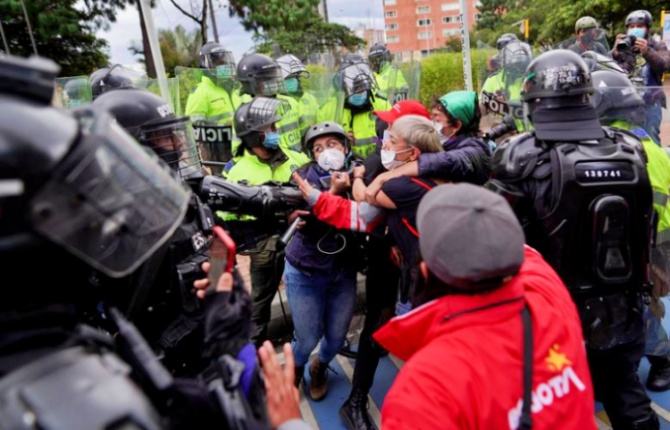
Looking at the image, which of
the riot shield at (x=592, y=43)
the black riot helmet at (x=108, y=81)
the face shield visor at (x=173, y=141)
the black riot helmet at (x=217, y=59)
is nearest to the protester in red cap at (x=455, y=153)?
the face shield visor at (x=173, y=141)

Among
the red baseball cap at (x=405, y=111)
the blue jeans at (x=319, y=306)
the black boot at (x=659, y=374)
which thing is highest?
the red baseball cap at (x=405, y=111)

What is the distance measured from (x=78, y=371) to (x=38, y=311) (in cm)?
17

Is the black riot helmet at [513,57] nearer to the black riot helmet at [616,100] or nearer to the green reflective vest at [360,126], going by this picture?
the green reflective vest at [360,126]

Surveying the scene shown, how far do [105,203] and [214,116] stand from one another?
4784mm

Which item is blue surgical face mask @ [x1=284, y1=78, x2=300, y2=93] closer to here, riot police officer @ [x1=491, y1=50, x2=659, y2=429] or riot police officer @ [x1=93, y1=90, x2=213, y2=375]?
riot police officer @ [x1=93, y1=90, x2=213, y2=375]

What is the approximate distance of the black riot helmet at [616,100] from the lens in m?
2.80

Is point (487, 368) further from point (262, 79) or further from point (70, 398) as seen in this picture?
point (262, 79)

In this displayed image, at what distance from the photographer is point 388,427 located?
1253 mm

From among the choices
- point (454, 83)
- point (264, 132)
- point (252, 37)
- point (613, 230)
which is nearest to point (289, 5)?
point (252, 37)

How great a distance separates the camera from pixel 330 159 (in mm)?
2848

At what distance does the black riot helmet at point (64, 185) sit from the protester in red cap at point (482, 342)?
717mm

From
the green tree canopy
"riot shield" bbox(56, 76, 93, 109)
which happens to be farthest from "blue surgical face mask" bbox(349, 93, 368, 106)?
the green tree canopy

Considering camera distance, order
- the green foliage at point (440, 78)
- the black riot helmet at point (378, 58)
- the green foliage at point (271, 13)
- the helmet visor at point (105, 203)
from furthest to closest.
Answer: the green foliage at point (271, 13)
the green foliage at point (440, 78)
the black riot helmet at point (378, 58)
the helmet visor at point (105, 203)

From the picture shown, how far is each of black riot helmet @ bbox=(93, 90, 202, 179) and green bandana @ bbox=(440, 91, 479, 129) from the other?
162cm
